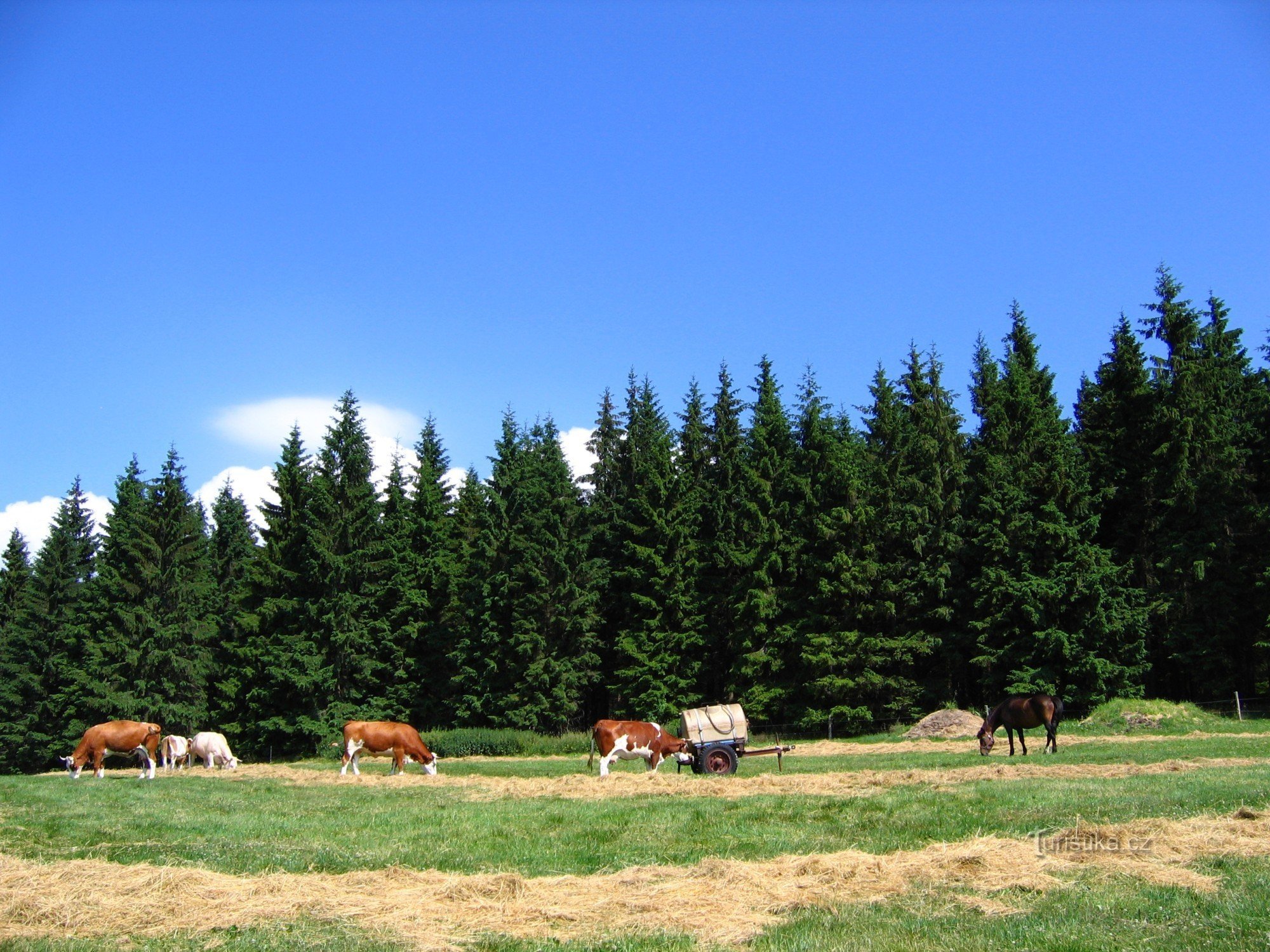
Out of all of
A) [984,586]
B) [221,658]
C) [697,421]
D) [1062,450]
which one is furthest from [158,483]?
[1062,450]

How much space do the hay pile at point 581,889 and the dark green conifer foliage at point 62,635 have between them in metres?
51.6

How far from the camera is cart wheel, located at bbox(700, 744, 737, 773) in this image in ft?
75.6

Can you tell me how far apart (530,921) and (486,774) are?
21895 mm

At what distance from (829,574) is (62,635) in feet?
154

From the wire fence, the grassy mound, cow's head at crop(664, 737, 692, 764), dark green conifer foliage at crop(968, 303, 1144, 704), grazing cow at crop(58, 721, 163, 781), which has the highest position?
dark green conifer foliage at crop(968, 303, 1144, 704)

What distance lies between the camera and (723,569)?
53.8m

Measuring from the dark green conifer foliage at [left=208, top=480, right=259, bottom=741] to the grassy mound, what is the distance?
41.7 metres

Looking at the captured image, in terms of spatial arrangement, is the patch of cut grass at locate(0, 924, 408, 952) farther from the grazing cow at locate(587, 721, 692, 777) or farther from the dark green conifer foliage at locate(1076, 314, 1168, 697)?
the dark green conifer foliage at locate(1076, 314, 1168, 697)

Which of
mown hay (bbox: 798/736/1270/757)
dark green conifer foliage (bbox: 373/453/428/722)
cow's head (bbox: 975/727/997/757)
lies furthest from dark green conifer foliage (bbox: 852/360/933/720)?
dark green conifer foliage (bbox: 373/453/428/722)

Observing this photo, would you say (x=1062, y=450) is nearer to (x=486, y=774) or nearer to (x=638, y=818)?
(x=486, y=774)

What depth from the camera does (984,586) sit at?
45281 millimetres

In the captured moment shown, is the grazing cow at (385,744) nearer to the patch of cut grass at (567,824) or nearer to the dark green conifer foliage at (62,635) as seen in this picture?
the patch of cut grass at (567,824)

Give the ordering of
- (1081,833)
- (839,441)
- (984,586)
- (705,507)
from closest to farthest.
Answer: (1081,833), (984,586), (839,441), (705,507)

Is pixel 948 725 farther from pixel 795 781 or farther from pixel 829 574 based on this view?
pixel 795 781
